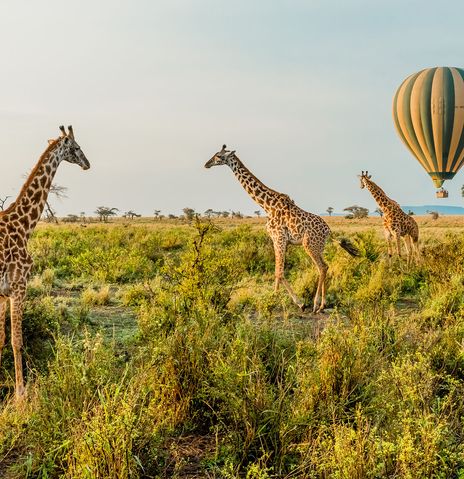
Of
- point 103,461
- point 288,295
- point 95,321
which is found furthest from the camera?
point 288,295

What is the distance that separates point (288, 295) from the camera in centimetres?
1066

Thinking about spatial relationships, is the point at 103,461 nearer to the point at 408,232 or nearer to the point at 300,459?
the point at 300,459

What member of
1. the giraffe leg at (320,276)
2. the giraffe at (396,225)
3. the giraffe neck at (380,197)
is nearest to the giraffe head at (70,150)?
the giraffe leg at (320,276)

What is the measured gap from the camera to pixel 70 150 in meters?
6.86

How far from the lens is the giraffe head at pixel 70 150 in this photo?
6727mm

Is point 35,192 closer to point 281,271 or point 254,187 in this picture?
point 281,271

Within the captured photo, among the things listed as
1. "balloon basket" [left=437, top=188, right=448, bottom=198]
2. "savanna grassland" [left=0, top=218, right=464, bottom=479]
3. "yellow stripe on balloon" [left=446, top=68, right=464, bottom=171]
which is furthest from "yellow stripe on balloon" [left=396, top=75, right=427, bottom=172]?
"savanna grassland" [left=0, top=218, right=464, bottom=479]

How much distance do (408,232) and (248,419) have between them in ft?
38.2

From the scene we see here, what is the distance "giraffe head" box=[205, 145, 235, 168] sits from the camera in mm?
11188

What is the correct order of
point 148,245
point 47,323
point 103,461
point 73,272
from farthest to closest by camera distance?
1. point 148,245
2. point 73,272
3. point 47,323
4. point 103,461

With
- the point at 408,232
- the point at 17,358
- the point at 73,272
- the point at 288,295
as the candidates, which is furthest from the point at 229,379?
the point at 408,232

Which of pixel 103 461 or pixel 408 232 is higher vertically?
pixel 408 232

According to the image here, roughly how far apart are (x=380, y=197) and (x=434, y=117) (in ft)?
32.5

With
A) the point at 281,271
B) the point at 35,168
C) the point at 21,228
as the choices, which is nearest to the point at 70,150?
the point at 35,168
